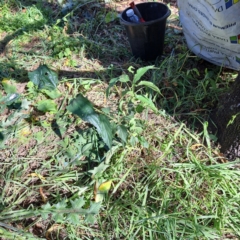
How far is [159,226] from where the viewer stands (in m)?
A: 1.37

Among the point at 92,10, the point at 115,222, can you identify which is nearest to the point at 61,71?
the point at 92,10

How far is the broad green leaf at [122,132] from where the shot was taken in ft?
5.31

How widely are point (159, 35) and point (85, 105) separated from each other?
105 centimetres

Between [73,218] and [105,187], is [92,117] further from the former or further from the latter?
[73,218]

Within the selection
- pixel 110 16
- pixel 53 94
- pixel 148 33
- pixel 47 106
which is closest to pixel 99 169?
pixel 47 106

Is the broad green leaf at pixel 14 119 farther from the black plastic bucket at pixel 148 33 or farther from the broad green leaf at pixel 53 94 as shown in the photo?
the black plastic bucket at pixel 148 33

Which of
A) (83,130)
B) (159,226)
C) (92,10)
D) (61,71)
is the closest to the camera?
(159,226)

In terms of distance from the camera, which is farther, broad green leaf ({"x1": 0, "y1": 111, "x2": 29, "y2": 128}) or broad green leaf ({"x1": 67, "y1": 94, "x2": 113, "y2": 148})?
broad green leaf ({"x1": 0, "y1": 111, "x2": 29, "y2": 128})

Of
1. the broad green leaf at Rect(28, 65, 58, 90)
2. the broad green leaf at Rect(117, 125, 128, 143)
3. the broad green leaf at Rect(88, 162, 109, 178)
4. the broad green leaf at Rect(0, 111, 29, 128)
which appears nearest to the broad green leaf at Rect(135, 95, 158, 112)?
the broad green leaf at Rect(117, 125, 128, 143)

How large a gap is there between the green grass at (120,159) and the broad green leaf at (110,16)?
1.93 ft

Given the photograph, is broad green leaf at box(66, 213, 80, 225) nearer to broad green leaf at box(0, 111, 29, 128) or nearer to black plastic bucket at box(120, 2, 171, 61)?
broad green leaf at box(0, 111, 29, 128)

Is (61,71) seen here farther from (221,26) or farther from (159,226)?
(159,226)

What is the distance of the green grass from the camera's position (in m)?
1.42

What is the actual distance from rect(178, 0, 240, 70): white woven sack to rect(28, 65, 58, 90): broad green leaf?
957 millimetres
